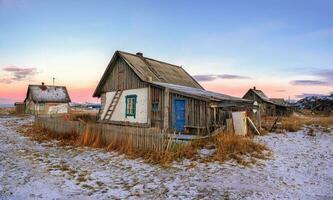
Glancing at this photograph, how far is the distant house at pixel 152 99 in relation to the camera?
1662 cm

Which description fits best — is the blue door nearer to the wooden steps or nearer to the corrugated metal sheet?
Answer: the corrugated metal sheet

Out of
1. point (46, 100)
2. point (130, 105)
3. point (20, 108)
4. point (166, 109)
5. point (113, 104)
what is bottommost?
point (166, 109)

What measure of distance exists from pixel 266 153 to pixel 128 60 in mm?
12381

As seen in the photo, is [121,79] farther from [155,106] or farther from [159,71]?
[155,106]

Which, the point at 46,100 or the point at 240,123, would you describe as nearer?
the point at 240,123

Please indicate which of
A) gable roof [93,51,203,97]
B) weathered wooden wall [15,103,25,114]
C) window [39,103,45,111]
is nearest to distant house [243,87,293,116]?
gable roof [93,51,203,97]

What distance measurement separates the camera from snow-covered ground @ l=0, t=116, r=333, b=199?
690 centimetres

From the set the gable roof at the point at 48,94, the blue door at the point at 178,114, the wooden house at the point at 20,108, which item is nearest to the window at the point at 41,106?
the gable roof at the point at 48,94

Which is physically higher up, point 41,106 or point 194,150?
point 41,106

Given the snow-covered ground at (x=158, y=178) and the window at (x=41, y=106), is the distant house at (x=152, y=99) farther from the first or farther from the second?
the window at (x=41, y=106)

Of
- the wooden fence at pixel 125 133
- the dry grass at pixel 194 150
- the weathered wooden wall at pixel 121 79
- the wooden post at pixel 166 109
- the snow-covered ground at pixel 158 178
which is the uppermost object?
the weathered wooden wall at pixel 121 79

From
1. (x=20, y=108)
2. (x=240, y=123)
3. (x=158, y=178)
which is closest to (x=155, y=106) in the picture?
(x=240, y=123)

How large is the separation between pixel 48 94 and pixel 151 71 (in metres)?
30.7

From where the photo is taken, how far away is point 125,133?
1214 cm
